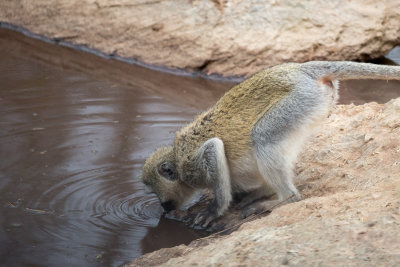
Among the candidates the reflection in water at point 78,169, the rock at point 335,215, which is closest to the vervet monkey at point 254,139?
the rock at point 335,215

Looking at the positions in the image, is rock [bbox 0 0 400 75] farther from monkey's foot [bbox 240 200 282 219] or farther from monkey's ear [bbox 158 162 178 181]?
monkey's foot [bbox 240 200 282 219]

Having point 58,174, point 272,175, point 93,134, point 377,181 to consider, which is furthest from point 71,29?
point 377,181

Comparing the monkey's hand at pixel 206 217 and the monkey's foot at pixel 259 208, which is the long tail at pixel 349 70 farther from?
the monkey's hand at pixel 206 217

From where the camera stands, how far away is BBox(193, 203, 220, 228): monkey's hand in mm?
5582

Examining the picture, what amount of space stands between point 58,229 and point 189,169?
130 centimetres

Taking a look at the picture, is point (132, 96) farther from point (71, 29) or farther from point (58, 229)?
point (58, 229)

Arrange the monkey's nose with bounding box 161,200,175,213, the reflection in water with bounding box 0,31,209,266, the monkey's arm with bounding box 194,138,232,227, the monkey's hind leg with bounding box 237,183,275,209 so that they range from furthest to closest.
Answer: the monkey's nose with bounding box 161,200,175,213 → the monkey's hind leg with bounding box 237,183,275,209 → the monkey's arm with bounding box 194,138,232,227 → the reflection in water with bounding box 0,31,209,266

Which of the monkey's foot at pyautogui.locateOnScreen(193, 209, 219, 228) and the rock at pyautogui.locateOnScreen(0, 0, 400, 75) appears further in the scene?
the rock at pyautogui.locateOnScreen(0, 0, 400, 75)

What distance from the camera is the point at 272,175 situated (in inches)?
204

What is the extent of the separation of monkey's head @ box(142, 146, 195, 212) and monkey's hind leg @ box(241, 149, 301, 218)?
1.02 meters

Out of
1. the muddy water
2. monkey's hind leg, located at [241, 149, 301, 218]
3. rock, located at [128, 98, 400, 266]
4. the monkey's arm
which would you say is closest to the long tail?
rock, located at [128, 98, 400, 266]

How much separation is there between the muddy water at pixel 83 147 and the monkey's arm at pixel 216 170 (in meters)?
0.36

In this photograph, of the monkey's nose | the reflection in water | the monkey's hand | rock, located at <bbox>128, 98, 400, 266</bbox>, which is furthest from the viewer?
the monkey's nose

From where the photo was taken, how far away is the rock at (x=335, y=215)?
11.4 ft
